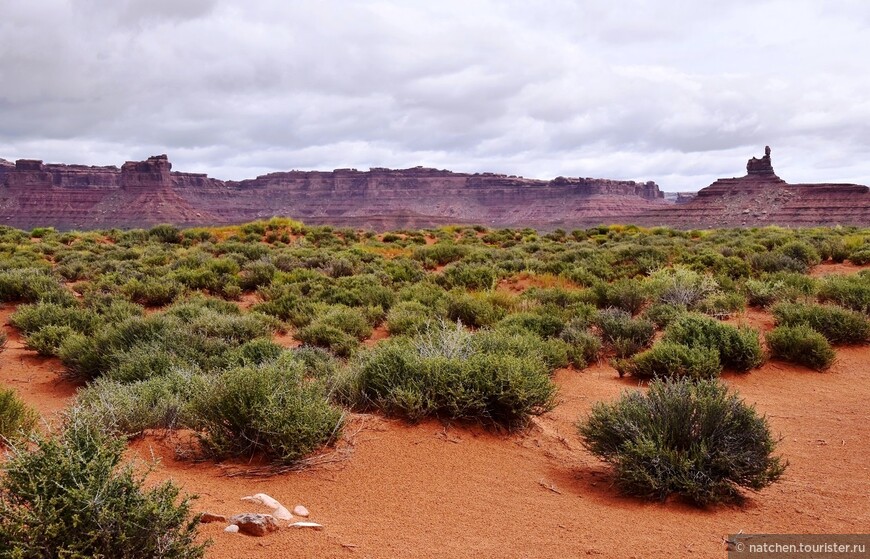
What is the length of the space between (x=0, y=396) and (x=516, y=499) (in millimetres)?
4434

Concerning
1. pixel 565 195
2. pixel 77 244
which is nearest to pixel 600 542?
pixel 77 244

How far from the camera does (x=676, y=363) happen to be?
8.73 meters

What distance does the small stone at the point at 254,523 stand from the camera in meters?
3.76

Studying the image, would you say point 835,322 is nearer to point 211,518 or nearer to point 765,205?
point 211,518

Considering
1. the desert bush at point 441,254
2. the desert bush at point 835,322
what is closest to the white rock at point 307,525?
the desert bush at point 835,322

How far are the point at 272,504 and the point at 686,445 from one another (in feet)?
11.2

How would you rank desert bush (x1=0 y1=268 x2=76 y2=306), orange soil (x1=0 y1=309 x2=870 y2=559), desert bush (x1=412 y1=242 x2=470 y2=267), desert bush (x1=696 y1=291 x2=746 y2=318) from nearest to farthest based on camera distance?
orange soil (x1=0 y1=309 x2=870 y2=559), desert bush (x1=696 y1=291 x2=746 y2=318), desert bush (x1=0 y1=268 x2=76 y2=306), desert bush (x1=412 y1=242 x2=470 y2=267)

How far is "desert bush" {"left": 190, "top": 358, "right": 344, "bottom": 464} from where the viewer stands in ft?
16.5

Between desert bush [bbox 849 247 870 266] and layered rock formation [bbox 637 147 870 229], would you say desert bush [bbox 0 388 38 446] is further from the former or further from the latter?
layered rock formation [bbox 637 147 870 229]

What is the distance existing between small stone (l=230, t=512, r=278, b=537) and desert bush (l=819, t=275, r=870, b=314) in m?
12.2

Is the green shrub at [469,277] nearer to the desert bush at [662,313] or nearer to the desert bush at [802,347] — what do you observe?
the desert bush at [662,313]

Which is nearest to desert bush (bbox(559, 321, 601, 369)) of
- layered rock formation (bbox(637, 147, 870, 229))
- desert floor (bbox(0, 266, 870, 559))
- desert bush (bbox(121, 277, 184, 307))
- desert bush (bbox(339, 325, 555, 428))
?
desert floor (bbox(0, 266, 870, 559))

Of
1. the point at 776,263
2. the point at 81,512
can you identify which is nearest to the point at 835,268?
the point at 776,263

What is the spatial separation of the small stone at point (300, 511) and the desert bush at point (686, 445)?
2.53m
